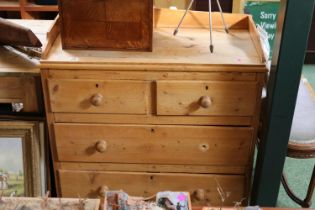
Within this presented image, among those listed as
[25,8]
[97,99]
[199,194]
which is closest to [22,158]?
[97,99]

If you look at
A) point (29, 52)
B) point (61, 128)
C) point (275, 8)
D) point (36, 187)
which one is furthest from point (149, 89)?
point (275, 8)

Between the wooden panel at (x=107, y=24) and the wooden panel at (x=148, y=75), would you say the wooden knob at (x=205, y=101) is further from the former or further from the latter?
the wooden panel at (x=107, y=24)

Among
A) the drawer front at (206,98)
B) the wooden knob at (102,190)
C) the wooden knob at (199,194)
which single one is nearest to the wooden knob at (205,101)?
the drawer front at (206,98)

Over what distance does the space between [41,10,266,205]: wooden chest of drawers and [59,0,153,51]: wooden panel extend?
0.15 ft

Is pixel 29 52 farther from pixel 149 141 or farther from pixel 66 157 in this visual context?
pixel 149 141

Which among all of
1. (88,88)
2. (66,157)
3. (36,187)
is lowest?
(36,187)

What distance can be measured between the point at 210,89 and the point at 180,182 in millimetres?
426

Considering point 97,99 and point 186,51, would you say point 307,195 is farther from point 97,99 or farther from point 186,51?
point 97,99

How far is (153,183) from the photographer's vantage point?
1.81 metres

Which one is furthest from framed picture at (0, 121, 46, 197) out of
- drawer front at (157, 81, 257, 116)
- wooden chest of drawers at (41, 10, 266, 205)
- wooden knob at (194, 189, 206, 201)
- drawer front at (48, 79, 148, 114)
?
wooden knob at (194, 189, 206, 201)

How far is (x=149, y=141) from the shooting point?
5.64ft

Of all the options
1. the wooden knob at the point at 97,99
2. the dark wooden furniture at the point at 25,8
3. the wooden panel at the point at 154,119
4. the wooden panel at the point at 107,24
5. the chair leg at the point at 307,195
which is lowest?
the chair leg at the point at 307,195

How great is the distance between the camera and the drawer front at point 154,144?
169 cm

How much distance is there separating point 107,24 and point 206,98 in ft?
1.48
